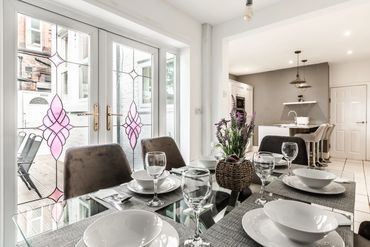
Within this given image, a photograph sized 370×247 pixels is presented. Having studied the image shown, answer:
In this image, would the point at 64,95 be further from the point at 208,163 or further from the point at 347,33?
the point at 347,33

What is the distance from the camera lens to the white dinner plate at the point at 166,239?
1.97 ft

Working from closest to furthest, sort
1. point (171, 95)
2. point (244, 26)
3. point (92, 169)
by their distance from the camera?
point (92, 169) < point (244, 26) < point (171, 95)

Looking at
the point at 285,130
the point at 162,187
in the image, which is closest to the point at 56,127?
the point at 162,187

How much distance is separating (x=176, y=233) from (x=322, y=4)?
2783 millimetres

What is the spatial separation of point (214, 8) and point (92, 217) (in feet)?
9.18

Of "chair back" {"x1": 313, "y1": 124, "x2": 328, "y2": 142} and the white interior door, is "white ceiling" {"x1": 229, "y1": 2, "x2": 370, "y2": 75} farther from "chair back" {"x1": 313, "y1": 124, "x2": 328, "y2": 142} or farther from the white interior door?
"chair back" {"x1": 313, "y1": 124, "x2": 328, "y2": 142}

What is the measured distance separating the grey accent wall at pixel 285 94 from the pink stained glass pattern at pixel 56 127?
5955 millimetres

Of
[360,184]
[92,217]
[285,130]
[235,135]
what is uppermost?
[235,135]

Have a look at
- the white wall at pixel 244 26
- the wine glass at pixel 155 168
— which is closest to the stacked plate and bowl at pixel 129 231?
the wine glass at pixel 155 168

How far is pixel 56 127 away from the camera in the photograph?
6.40ft

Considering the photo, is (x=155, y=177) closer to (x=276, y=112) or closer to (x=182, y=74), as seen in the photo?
(x=182, y=74)

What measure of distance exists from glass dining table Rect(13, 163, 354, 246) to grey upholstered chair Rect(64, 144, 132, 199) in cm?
29

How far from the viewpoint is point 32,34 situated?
181cm

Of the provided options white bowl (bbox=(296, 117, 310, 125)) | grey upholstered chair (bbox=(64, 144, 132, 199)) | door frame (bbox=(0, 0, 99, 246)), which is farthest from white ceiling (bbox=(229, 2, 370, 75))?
door frame (bbox=(0, 0, 99, 246))
